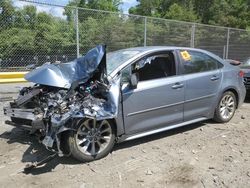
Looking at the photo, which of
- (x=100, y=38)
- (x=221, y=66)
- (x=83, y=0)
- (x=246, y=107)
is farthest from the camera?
(x=83, y=0)

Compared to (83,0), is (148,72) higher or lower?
lower

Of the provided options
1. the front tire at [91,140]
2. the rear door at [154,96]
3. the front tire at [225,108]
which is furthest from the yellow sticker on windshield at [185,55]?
the front tire at [91,140]

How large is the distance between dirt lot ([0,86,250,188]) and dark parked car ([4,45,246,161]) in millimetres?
264

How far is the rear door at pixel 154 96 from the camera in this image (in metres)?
5.42

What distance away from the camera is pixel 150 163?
5070 millimetres

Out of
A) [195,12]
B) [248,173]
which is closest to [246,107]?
[248,173]

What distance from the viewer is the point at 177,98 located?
19.8 ft

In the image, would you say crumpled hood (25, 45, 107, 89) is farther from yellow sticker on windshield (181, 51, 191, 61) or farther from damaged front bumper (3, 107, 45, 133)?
yellow sticker on windshield (181, 51, 191, 61)

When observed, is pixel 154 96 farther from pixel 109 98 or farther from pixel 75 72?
pixel 75 72

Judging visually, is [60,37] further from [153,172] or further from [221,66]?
[153,172]

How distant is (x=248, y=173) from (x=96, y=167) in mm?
2105

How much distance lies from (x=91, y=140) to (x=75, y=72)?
1135 mm

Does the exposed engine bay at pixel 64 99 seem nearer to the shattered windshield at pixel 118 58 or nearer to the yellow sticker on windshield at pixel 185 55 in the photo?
the shattered windshield at pixel 118 58

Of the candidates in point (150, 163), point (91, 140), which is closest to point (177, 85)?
point (150, 163)
